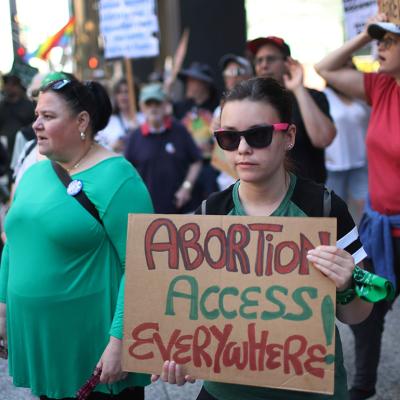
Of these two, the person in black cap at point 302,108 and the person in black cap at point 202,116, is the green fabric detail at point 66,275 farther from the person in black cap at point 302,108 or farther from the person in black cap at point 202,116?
the person in black cap at point 202,116

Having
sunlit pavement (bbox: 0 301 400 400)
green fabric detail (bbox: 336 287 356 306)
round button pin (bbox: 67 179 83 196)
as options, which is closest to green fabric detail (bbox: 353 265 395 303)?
green fabric detail (bbox: 336 287 356 306)

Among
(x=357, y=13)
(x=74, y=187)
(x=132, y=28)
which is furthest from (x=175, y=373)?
(x=132, y=28)

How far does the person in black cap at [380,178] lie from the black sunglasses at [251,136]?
143cm

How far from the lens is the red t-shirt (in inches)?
133

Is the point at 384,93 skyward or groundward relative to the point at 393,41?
groundward

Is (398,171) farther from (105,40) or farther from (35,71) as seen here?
(105,40)

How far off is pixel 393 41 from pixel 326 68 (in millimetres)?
593

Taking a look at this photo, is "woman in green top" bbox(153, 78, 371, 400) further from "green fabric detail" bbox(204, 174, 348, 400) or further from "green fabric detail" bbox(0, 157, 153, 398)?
"green fabric detail" bbox(0, 157, 153, 398)

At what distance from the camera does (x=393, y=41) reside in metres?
3.42

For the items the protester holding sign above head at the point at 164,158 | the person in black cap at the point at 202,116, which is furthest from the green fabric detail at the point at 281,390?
the person in black cap at the point at 202,116

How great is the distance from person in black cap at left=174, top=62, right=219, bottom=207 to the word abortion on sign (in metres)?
0.71

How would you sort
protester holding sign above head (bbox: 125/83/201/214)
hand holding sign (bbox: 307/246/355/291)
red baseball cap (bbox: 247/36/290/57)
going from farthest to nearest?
protester holding sign above head (bbox: 125/83/201/214) → red baseball cap (bbox: 247/36/290/57) → hand holding sign (bbox: 307/246/355/291)

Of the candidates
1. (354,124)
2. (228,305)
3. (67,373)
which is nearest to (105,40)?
(354,124)

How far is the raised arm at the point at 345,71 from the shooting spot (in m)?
3.80
